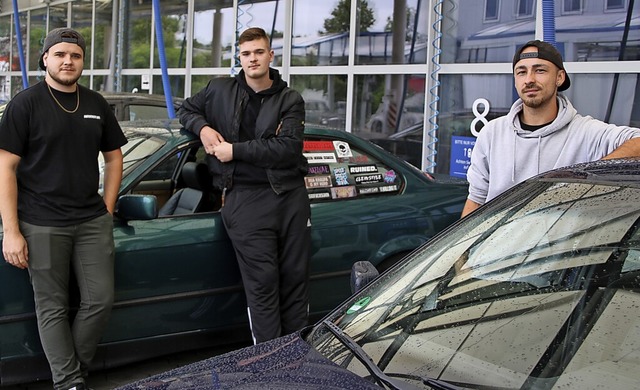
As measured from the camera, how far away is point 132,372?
4348 mm

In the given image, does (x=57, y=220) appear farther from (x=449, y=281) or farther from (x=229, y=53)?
(x=229, y=53)

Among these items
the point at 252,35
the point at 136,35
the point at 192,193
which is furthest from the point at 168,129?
the point at 136,35

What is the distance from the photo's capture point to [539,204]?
8.00 feet

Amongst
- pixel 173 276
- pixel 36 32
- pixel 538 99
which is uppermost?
pixel 36 32

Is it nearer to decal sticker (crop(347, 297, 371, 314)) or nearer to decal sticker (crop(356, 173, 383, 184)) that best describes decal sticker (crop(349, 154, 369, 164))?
decal sticker (crop(356, 173, 383, 184))

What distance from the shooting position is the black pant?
393 centimetres

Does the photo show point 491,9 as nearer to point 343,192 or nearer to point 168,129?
point 343,192

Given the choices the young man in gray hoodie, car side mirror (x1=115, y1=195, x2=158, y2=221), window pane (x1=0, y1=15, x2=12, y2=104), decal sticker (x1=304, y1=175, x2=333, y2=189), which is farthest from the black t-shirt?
window pane (x1=0, y1=15, x2=12, y2=104)

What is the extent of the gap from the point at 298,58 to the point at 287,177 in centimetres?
601

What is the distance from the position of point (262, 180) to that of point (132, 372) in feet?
4.45

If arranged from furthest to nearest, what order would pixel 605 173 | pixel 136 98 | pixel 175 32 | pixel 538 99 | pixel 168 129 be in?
pixel 175 32, pixel 136 98, pixel 168 129, pixel 538 99, pixel 605 173

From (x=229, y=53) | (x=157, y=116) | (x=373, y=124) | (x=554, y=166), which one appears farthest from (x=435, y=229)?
(x=229, y=53)

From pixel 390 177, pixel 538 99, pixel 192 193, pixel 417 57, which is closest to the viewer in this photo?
pixel 538 99

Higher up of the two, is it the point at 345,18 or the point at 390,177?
the point at 345,18
